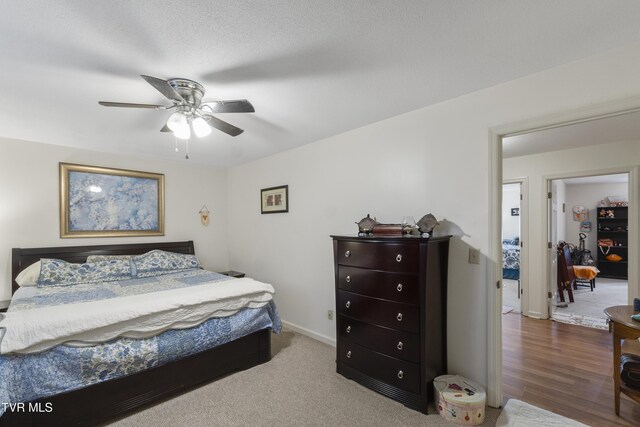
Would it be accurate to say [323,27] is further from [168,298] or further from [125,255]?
[125,255]

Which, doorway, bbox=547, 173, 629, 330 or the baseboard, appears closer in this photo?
the baseboard

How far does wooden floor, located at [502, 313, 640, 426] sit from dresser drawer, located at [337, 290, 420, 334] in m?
1.00

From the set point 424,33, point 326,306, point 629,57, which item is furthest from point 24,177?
point 629,57

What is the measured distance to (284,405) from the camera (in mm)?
2223

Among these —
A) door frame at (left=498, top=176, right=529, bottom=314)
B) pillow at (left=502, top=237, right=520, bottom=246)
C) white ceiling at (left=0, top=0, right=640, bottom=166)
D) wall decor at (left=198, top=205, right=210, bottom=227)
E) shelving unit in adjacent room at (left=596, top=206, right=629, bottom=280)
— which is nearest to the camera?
white ceiling at (left=0, top=0, right=640, bottom=166)

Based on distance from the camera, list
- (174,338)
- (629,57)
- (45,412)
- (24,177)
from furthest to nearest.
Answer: (24,177) < (174,338) < (45,412) < (629,57)

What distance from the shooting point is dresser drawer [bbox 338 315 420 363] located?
2152 mm

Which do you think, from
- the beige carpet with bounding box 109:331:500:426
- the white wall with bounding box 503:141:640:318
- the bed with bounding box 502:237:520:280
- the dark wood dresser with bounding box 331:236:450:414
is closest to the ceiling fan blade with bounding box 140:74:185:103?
the dark wood dresser with bounding box 331:236:450:414

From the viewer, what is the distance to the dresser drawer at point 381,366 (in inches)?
84.7

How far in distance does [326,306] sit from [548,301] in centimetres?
319

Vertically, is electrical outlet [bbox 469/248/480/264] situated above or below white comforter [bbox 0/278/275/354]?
above

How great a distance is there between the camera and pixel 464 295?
2.31 metres

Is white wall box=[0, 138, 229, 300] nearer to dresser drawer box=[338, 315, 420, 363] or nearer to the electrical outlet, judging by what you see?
dresser drawer box=[338, 315, 420, 363]

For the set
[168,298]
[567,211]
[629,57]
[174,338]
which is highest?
[629,57]
